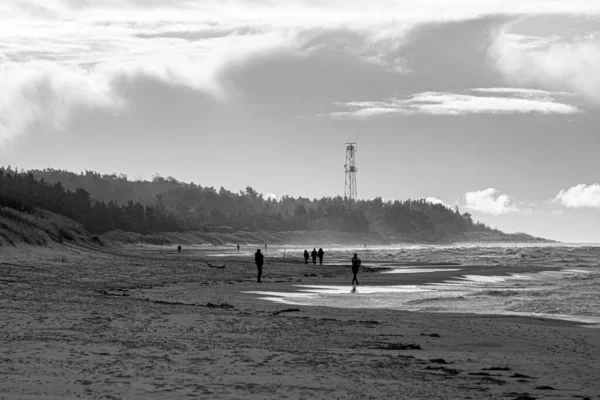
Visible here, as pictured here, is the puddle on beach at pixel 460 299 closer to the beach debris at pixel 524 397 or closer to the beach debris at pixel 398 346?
the beach debris at pixel 398 346

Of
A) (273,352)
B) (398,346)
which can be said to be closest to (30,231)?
(398,346)

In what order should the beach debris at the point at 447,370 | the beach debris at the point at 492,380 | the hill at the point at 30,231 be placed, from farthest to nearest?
1. the hill at the point at 30,231
2. the beach debris at the point at 447,370
3. the beach debris at the point at 492,380

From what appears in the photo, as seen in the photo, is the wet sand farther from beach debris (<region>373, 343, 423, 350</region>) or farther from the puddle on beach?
the puddle on beach

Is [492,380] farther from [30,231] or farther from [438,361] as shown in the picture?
[30,231]

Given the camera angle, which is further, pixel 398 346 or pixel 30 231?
pixel 30 231

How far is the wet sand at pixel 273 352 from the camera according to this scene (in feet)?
34.6

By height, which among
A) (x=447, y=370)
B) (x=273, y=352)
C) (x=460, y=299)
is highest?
(x=273, y=352)

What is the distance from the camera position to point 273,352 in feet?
44.5

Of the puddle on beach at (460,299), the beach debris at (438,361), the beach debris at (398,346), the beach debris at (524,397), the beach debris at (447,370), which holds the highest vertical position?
the beach debris at (398,346)

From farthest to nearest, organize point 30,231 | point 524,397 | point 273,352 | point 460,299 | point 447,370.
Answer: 1. point 30,231
2. point 460,299
3. point 273,352
4. point 447,370
5. point 524,397

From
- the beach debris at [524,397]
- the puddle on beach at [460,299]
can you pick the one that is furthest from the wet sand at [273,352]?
the puddle on beach at [460,299]

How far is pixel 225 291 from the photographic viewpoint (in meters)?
31.5

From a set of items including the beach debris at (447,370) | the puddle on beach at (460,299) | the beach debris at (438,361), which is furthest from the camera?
the puddle on beach at (460,299)

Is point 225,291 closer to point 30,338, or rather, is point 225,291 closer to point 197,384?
point 30,338
